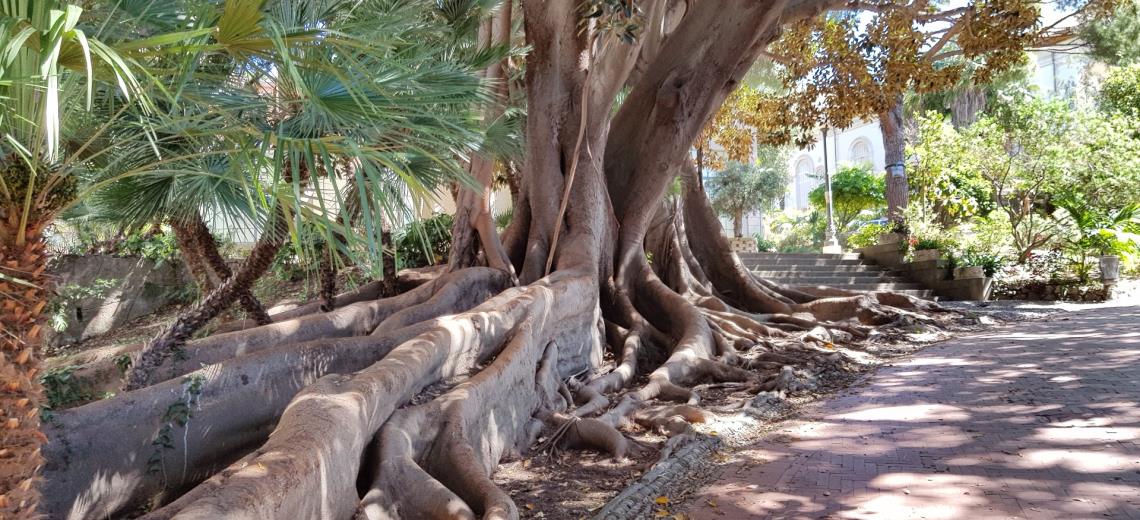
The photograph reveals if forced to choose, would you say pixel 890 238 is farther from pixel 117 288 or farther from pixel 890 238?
pixel 117 288

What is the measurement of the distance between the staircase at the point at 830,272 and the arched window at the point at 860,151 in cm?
3522

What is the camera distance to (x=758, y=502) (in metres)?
4.10

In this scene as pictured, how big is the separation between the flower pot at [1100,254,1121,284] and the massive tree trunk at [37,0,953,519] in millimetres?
4600

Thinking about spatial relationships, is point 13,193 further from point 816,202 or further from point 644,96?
point 816,202

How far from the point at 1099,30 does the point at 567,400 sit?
1526 centimetres

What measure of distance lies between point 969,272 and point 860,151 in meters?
38.5

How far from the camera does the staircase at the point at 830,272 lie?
16.4m

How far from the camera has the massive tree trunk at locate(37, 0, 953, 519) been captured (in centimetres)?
363

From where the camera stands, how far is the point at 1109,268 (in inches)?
551

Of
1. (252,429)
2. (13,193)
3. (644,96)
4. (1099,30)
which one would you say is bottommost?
(252,429)

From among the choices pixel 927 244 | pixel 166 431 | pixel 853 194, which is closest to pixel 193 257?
pixel 166 431

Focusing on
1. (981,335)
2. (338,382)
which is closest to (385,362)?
(338,382)

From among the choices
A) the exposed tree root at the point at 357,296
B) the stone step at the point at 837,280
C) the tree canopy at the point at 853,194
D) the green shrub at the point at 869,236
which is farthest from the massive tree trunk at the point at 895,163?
the tree canopy at the point at 853,194

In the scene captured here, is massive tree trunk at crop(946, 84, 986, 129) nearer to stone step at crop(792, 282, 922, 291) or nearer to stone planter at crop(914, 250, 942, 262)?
stone planter at crop(914, 250, 942, 262)
